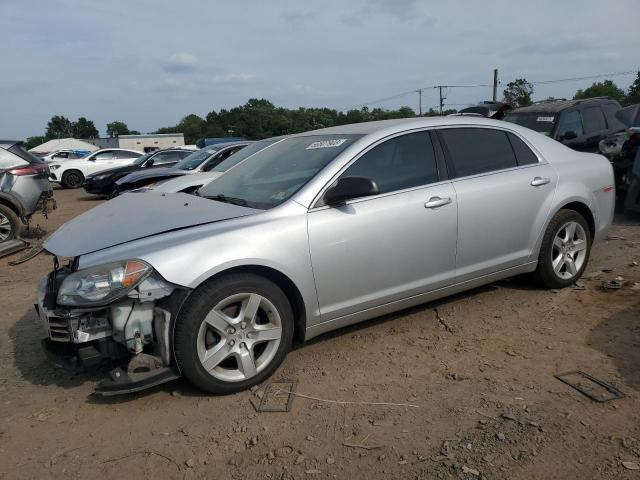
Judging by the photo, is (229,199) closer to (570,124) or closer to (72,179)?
(570,124)

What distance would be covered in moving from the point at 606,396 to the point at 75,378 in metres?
3.30

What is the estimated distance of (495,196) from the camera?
410 cm

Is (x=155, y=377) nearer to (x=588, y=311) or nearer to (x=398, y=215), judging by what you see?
(x=398, y=215)

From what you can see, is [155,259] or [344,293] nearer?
[155,259]

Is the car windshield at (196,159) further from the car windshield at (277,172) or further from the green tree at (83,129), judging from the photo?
the green tree at (83,129)

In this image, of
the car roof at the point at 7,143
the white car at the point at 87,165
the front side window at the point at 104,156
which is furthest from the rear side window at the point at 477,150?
the front side window at the point at 104,156

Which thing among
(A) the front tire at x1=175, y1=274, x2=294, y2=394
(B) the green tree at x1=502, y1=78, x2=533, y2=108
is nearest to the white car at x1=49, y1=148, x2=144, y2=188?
(A) the front tire at x1=175, y1=274, x2=294, y2=394

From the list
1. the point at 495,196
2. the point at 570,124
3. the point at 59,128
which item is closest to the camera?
the point at 495,196

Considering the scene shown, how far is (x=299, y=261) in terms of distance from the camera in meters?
3.30

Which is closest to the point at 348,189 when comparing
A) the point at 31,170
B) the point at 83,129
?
the point at 31,170

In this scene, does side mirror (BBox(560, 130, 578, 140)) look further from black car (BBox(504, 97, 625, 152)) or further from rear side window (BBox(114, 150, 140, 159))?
rear side window (BBox(114, 150, 140, 159))

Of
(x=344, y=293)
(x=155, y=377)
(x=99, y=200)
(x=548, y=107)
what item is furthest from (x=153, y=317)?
(x=99, y=200)

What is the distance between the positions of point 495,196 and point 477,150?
0.42m

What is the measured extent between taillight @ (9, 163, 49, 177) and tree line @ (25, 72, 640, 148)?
849 centimetres
